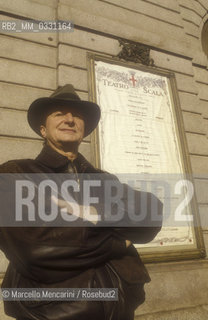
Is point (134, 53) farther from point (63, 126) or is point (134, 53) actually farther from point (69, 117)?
point (63, 126)

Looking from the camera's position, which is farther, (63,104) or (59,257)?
(63,104)

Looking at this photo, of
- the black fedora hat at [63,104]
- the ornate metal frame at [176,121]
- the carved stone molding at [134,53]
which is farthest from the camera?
the carved stone molding at [134,53]

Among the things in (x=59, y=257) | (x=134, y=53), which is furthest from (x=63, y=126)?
(x=134, y=53)

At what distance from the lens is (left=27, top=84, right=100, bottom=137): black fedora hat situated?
3.17 metres

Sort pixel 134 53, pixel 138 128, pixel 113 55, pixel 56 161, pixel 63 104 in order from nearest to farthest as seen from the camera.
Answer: pixel 56 161, pixel 63 104, pixel 138 128, pixel 113 55, pixel 134 53

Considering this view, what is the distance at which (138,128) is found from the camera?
17.0 ft

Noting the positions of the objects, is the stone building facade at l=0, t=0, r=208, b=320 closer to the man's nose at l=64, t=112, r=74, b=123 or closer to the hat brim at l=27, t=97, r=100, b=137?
the hat brim at l=27, t=97, r=100, b=137

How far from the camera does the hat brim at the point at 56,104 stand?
10.4ft

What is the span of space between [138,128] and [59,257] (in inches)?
138

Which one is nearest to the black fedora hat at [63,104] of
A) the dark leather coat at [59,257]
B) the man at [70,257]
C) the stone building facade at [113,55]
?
the man at [70,257]

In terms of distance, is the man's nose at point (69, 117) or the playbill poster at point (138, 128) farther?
the playbill poster at point (138, 128)

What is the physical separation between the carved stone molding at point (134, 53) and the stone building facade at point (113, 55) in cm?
15

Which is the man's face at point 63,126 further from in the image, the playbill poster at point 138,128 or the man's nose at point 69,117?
the playbill poster at point 138,128

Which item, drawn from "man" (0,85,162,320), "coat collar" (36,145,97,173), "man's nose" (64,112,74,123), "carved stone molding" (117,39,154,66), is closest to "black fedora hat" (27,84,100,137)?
"man's nose" (64,112,74,123)
